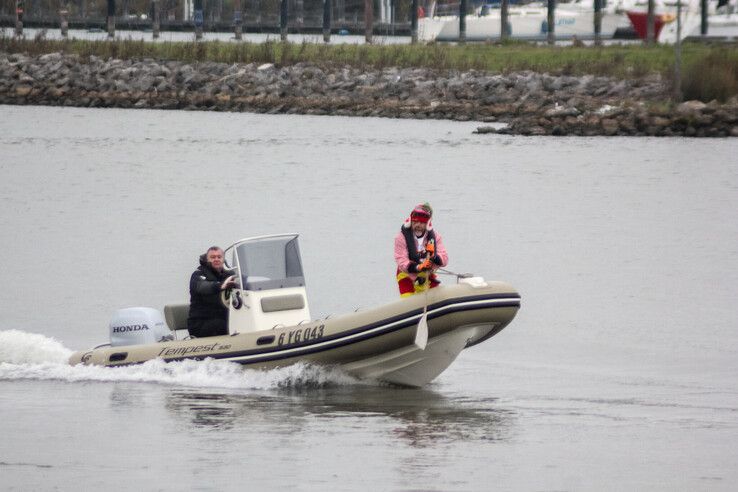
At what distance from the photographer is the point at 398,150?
48156 millimetres

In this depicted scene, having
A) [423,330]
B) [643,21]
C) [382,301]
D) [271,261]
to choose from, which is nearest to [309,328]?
[271,261]

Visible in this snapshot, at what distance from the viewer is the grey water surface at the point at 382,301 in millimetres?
12297

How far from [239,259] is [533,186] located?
2601 centimetres

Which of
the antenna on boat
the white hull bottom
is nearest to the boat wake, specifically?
the white hull bottom

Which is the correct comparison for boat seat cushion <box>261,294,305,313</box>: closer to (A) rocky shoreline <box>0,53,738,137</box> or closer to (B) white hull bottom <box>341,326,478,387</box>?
(B) white hull bottom <box>341,326,478,387</box>

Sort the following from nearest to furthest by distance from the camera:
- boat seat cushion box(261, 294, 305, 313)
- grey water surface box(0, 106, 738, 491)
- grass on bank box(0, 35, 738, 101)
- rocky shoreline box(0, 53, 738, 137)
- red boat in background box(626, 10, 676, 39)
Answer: grey water surface box(0, 106, 738, 491), boat seat cushion box(261, 294, 305, 313), rocky shoreline box(0, 53, 738, 137), grass on bank box(0, 35, 738, 101), red boat in background box(626, 10, 676, 39)

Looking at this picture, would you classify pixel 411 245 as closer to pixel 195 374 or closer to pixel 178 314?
pixel 195 374

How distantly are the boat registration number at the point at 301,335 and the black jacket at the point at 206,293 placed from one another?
798 mm

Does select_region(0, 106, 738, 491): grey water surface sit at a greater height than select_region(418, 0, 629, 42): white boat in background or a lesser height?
lesser

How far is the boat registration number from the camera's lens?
47.8 ft

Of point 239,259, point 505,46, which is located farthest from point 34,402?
point 505,46

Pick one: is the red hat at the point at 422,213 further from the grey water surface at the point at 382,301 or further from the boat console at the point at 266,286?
the grey water surface at the point at 382,301

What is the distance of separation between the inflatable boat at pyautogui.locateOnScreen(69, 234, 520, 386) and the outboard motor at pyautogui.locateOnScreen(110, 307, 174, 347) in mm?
10

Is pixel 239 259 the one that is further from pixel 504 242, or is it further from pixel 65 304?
pixel 504 242
